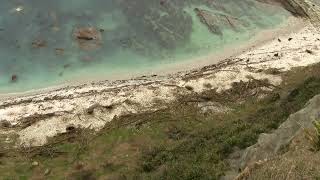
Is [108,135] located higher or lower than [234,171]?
lower

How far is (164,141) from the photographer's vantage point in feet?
93.1

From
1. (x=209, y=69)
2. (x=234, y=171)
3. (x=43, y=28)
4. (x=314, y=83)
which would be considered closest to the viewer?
(x=234, y=171)

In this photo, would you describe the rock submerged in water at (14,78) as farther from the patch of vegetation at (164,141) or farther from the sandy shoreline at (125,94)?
the patch of vegetation at (164,141)

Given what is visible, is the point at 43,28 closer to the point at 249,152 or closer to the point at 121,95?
the point at 121,95

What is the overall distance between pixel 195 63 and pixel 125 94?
6182 millimetres

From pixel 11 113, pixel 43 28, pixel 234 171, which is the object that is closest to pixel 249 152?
pixel 234 171

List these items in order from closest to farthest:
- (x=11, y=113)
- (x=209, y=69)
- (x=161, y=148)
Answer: (x=161, y=148) < (x=11, y=113) < (x=209, y=69)

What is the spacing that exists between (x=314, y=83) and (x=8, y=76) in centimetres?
1842

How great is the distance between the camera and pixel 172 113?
30.5 m

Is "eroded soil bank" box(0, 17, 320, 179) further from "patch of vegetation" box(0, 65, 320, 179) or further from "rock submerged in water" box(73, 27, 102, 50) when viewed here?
"rock submerged in water" box(73, 27, 102, 50)

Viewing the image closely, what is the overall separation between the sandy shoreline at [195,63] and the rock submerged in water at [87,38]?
11.2ft

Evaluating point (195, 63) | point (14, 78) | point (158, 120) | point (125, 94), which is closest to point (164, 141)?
point (158, 120)

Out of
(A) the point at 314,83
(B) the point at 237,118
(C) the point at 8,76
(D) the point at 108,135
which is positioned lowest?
(C) the point at 8,76

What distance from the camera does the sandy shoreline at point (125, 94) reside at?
98.4 ft
